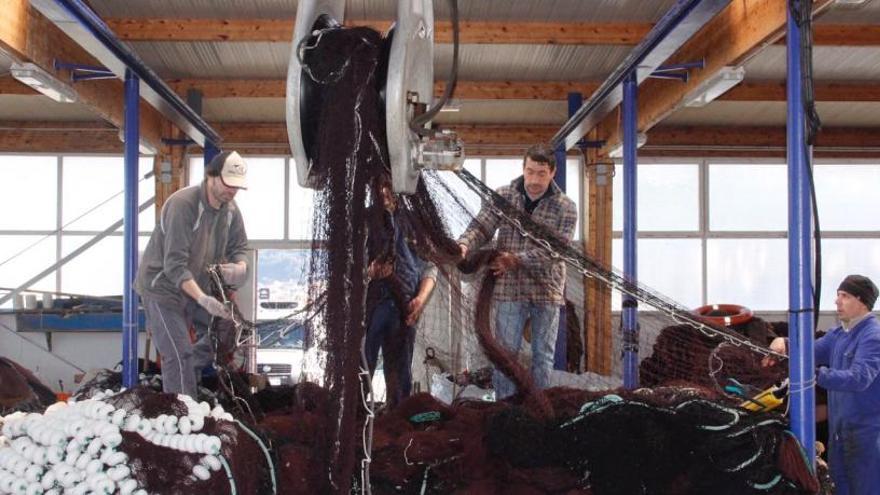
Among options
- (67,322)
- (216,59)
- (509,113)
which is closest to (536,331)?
(216,59)

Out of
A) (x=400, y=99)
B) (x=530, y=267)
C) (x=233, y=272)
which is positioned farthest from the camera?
(x=233, y=272)

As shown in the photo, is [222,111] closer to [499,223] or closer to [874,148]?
[499,223]

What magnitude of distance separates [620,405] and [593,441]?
0.14 meters

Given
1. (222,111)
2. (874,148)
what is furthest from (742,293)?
(222,111)

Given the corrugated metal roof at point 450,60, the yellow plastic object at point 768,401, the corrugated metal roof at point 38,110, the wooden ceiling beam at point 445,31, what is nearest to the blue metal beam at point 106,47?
the wooden ceiling beam at point 445,31

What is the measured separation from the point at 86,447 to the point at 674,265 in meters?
10.8

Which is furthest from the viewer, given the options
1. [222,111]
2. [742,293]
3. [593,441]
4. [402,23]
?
[742,293]

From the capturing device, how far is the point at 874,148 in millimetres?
11852

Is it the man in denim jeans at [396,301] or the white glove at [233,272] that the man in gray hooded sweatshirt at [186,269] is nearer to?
the white glove at [233,272]

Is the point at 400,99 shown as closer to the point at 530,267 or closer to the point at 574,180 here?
the point at 530,267

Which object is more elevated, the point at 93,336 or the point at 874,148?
the point at 874,148

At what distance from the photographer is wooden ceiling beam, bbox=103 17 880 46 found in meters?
7.18

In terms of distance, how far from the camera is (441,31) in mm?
7094

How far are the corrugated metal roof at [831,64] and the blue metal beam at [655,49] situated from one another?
10.9ft
